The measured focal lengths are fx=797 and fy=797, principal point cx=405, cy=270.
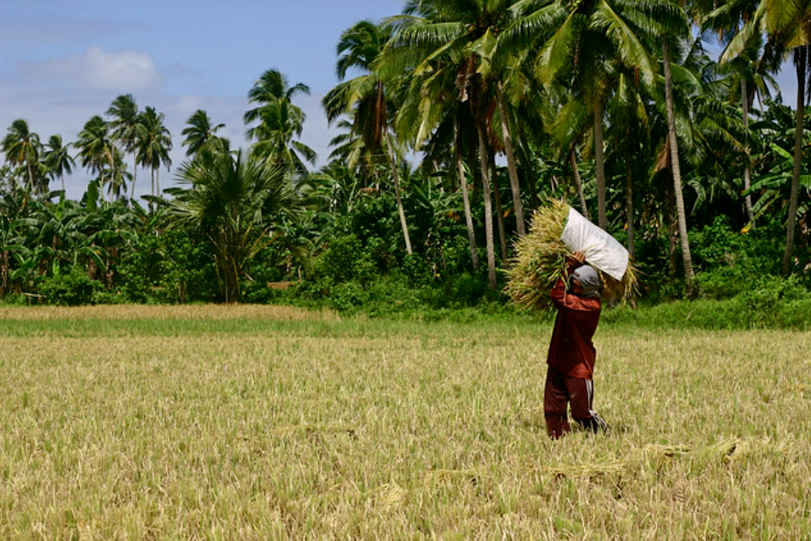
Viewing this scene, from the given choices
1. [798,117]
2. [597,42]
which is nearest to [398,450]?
[597,42]

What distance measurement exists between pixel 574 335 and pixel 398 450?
4.61ft

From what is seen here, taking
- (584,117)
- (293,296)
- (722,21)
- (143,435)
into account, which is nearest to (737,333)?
(584,117)

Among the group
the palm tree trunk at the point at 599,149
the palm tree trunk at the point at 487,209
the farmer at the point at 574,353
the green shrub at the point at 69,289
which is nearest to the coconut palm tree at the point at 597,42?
the palm tree trunk at the point at 599,149

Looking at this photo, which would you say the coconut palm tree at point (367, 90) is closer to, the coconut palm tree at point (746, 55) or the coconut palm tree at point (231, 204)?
the coconut palm tree at point (231, 204)

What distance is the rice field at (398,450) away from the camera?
3.55 metres

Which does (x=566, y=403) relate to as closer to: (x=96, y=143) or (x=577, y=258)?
(x=577, y=258)

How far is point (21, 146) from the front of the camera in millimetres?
56375

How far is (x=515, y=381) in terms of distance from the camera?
8.08 meters

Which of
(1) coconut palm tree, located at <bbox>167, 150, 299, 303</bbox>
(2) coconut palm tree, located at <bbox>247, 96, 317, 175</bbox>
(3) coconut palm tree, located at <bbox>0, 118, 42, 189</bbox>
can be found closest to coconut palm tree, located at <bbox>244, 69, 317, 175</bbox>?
(2) coconut palm tree, located at <bbox>247, 96, 317, 175</bbox>

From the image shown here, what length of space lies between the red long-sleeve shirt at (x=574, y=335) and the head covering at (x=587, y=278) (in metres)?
0.07

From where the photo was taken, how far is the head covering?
5312 mm

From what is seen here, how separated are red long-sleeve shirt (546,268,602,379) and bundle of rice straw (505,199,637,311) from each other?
24cm

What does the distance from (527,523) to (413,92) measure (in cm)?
1749

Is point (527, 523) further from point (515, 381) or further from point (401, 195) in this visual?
point (401, 195)
